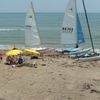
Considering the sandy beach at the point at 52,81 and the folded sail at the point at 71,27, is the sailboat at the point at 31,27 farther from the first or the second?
the sandy beach at the point at 52,81

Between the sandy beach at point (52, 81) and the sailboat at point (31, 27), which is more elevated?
the sailboat at point (31, 27)

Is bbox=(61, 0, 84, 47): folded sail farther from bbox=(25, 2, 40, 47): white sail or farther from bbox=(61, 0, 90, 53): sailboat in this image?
bbox=(25, 2, 40, 47): white sail

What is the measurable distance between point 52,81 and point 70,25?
35.4 feet

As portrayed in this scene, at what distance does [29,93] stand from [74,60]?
32.8 feet

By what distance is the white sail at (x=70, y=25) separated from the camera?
3023cm

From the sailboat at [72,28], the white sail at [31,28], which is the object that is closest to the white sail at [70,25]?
the sailboat at [72,28]

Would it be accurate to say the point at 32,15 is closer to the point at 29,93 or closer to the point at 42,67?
the point at 42,67

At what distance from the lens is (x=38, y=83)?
2017cm

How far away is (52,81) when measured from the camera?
2053cm

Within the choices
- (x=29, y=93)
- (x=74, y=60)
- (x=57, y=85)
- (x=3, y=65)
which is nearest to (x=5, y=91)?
(x=29, y=93)

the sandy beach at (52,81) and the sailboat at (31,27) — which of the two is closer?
the sandy beach at (52,81)

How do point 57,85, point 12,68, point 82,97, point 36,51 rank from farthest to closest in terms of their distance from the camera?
point 36,51 < point 12,68 < point 57,85 < point 82,97

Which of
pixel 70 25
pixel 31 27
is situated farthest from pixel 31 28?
pixel 70 25

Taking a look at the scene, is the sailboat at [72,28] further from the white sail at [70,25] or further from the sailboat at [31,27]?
the sailboat at [31,27]
